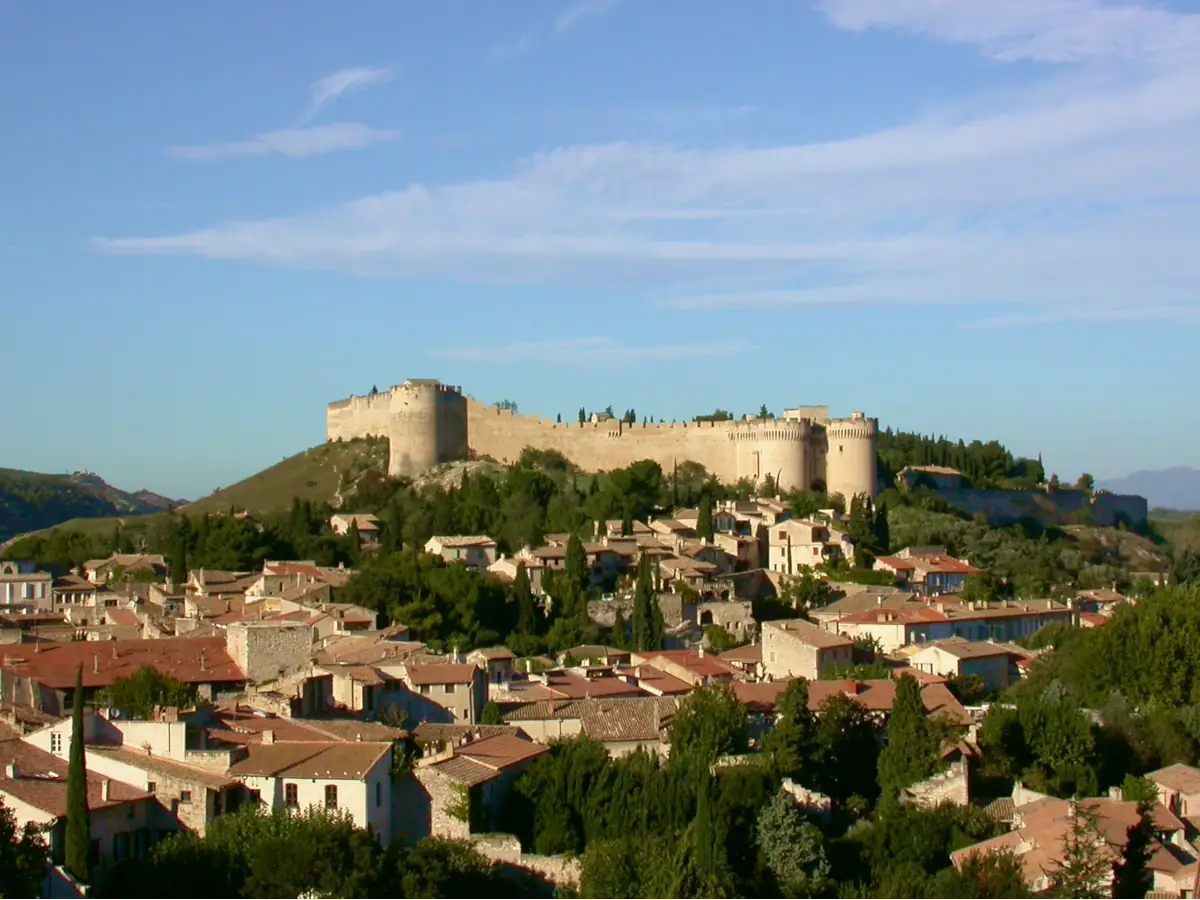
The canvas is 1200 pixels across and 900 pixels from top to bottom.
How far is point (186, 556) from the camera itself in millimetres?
50094

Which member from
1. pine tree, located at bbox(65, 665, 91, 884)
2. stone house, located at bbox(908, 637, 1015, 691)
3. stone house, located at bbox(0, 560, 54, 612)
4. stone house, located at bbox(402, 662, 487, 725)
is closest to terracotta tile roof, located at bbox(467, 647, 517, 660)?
stone house, located at bbox(402, 662, 487, 725)

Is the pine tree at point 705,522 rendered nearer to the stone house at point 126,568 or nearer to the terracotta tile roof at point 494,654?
the stone house at point 126,568

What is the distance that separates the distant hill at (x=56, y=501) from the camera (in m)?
116

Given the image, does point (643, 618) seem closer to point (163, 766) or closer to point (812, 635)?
point (812, 635)

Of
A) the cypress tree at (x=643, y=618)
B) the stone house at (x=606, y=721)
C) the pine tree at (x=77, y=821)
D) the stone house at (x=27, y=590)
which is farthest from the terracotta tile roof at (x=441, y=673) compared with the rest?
the stone house at (x=27, y=590)

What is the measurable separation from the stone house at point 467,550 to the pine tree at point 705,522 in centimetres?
631

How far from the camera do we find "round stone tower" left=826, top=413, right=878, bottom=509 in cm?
6531

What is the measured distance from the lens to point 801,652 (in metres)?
37.4

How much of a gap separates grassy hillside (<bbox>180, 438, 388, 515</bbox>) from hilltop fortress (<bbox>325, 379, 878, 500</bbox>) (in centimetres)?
112

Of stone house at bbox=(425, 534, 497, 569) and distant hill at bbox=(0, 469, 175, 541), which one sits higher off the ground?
distant hill at bbox=(0, 469, 175, 541)

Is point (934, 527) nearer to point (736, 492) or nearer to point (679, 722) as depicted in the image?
point (736, 492)

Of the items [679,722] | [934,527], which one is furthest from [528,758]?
[934,527]

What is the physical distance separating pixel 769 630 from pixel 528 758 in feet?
44.9

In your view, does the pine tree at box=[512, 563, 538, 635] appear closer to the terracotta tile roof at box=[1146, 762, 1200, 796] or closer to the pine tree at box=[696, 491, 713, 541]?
the pine tree at box=[696, 491, 713, 541]
